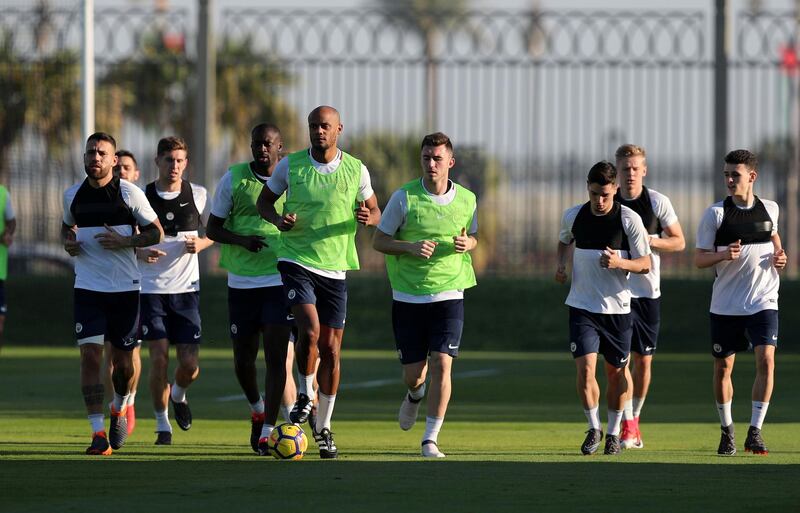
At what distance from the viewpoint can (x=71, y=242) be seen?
11164mm

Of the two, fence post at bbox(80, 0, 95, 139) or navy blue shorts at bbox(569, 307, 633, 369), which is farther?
fence post at bbox(80, 0, 95, 139)

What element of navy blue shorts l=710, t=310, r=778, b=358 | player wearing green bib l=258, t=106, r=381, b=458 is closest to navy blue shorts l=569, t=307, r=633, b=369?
navy blue shorts l=710, t=310, r=778, b=358

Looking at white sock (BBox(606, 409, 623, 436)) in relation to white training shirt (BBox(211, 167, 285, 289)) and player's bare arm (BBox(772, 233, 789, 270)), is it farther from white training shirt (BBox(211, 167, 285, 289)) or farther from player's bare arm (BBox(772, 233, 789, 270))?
white training shirt (BBox(211, 167, 285, 289))

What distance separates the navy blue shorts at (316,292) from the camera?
10836mm

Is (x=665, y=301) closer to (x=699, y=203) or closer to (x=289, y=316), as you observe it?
(x=699, y=203)

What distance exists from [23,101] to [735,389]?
1227 cm

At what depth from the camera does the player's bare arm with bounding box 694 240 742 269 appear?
11375 millimetres

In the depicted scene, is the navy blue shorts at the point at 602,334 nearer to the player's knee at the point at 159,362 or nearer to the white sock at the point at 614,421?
the white sock at the point at 614,421

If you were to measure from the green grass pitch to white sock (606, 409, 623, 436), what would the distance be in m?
0.21

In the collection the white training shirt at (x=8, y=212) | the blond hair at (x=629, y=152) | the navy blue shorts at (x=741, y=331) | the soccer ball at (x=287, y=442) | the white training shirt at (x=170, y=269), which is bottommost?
the soccer ball at (x=287, y=442)

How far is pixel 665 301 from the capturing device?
23.2 meters

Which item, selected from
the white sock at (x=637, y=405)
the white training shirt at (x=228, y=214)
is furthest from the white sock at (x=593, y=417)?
the white training shirt at (x=228, y=214)

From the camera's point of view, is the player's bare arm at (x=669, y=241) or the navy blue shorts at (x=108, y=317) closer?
the navy blue shorts at (x=108, y=317)

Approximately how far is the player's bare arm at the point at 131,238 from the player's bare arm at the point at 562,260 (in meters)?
2.78
